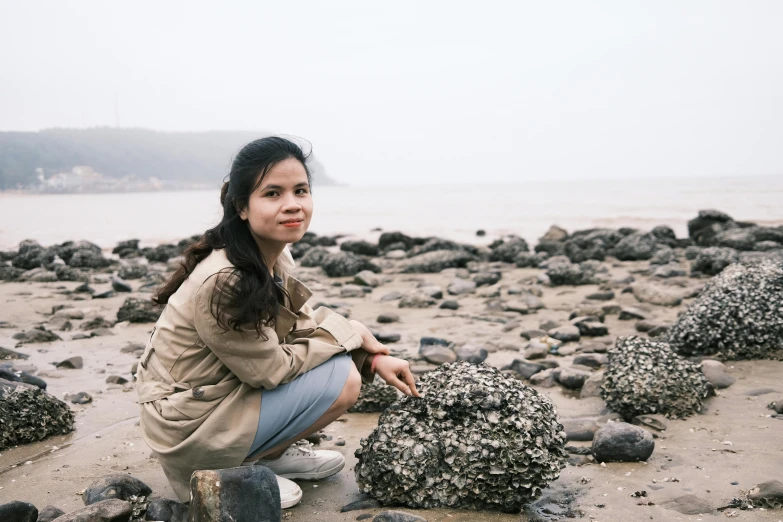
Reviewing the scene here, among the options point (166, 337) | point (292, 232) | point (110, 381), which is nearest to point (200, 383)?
point (166, 337)

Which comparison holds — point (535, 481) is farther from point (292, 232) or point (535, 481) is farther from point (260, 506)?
point (292, 232)

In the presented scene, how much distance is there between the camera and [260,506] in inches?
113

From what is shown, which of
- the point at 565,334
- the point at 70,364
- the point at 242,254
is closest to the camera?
the point at 242,254

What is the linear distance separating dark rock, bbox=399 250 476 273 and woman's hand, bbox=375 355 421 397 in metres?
9.60

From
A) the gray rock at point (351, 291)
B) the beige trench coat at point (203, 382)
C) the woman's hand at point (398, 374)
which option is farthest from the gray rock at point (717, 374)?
the gray rock at point (351, 291)

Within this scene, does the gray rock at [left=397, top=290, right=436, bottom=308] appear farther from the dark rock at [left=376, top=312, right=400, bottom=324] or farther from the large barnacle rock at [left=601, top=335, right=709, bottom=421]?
the large barnacle rock at [left=601, top=335, right=709, bottom=421]

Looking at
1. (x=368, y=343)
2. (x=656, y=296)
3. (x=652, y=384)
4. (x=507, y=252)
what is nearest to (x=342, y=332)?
(x=368, y=343)

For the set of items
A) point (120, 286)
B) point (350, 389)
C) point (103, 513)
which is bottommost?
point (120, 286)

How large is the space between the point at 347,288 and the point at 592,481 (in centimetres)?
738

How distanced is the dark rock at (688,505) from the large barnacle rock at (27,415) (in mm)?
3664

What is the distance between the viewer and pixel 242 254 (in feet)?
9.98

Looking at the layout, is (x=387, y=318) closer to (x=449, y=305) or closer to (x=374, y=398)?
(x=449, y=305)

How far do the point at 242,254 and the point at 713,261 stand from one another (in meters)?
10.2

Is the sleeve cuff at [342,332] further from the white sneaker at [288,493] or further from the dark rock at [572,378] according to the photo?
the dark rock at [572,378]
